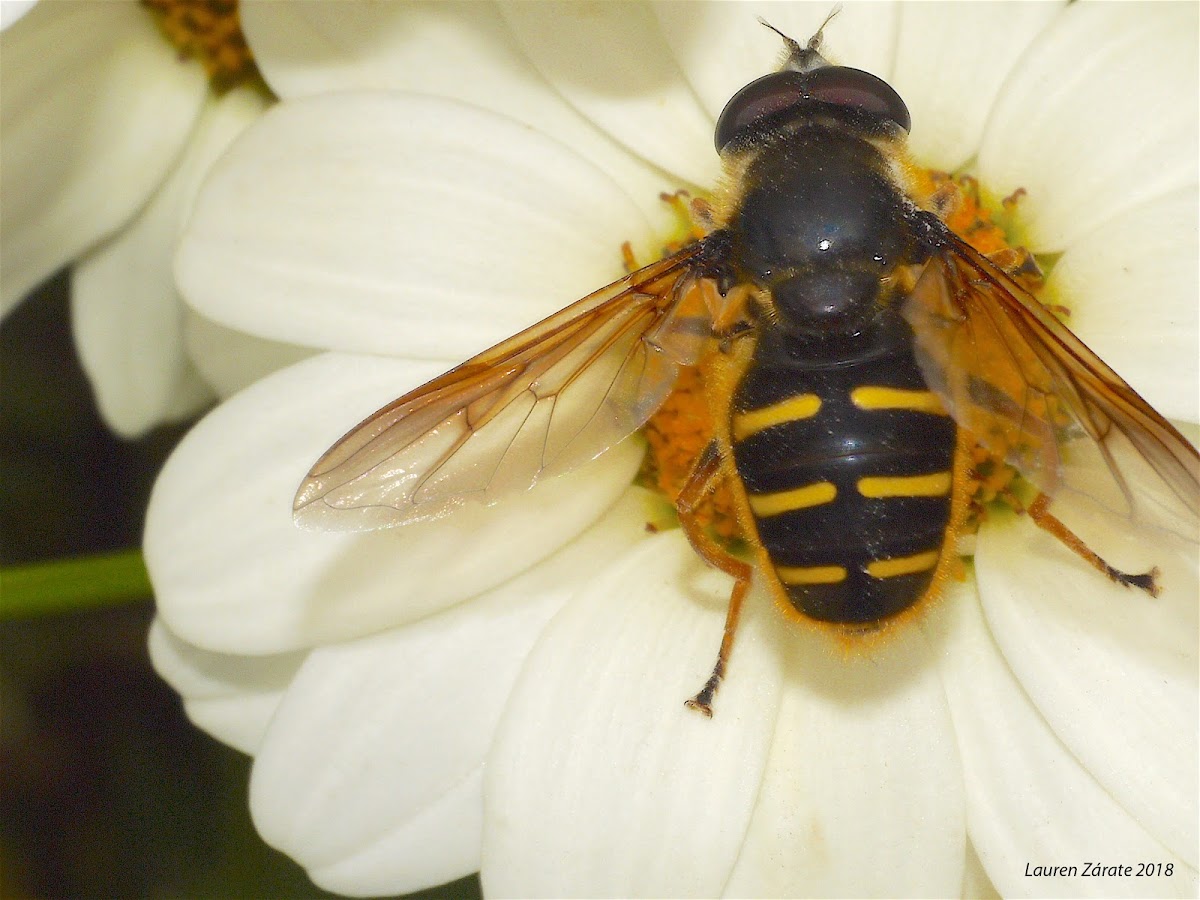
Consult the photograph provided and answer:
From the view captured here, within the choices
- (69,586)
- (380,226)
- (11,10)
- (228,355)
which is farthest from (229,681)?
(11,10)

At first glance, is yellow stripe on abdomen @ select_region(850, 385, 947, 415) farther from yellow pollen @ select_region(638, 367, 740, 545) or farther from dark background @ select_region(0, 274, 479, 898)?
dark background @ select_region(0, 274, 479, 898)

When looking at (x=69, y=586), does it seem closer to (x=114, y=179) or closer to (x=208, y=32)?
(x=114, y=179)

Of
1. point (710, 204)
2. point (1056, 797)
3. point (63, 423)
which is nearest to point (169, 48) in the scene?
point (63, 423)

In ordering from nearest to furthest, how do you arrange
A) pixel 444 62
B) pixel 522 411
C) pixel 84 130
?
1. pixel 522 411
2. pixel 444 62
3. pixel 84 130

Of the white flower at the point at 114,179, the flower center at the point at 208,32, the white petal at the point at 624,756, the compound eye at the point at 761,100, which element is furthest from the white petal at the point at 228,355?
the compound eye at the point at 761,100

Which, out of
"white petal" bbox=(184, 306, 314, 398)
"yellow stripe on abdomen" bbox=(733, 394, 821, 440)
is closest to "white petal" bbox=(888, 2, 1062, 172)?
"yellow stripe on abdomen" bbox=(733, 394, 821, 440)

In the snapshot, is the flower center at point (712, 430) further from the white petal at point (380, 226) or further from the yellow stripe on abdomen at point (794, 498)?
the yellow stripe on abdomen at point (794, 498)

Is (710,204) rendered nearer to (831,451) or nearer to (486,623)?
(831,451)
